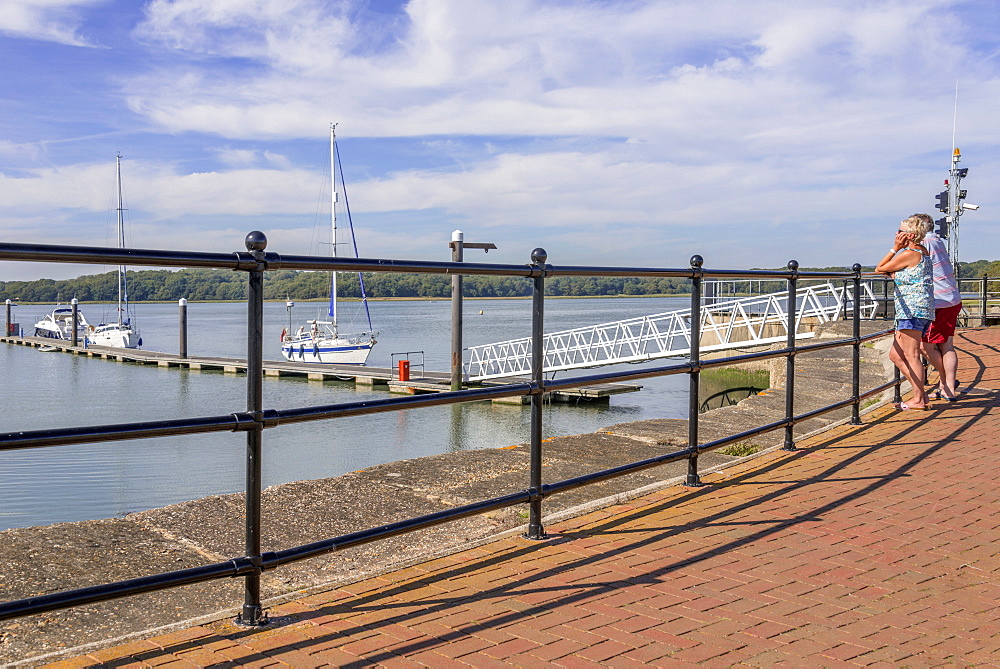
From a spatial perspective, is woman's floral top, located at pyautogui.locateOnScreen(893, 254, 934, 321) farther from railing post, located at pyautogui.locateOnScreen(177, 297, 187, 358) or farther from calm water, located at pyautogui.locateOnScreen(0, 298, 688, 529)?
railing post, located at pyautogui.locateOnScreen(177, 297, 187, 358)

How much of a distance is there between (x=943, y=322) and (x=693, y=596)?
562cm

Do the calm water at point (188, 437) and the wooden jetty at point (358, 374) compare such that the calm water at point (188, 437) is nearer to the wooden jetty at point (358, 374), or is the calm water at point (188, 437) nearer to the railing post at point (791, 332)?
the wooden jetty at point (358, 374)

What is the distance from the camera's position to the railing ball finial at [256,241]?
2574 mm

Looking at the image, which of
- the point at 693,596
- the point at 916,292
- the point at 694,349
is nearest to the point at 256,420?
the point at 693,596

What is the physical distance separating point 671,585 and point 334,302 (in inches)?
1665

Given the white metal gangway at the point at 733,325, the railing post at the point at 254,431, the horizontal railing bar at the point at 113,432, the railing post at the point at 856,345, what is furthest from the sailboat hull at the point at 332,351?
the horizontal railing bar at the point at 113,432

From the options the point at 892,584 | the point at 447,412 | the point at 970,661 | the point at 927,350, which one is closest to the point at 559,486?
the point at 892,584

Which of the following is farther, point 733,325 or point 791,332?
point 733,325

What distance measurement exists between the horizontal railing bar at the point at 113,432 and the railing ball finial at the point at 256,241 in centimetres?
51

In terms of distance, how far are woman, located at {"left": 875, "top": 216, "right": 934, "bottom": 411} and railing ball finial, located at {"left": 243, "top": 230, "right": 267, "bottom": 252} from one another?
585 cm

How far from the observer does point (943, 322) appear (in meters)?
7.54

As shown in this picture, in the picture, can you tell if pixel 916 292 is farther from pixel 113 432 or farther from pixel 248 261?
pixel 113 432

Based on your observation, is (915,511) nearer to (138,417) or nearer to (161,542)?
(161,542)

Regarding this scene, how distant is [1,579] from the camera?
10.2 feet
